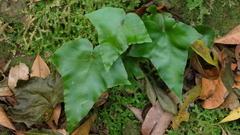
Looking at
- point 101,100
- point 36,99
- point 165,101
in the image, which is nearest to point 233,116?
point 165,101

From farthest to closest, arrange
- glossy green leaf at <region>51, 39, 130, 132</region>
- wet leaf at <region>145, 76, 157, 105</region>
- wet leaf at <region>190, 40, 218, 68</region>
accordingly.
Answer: wet leaf at <region>145, 76, 157, 105</region>
wet leaf at <region>190, 40, 218, 68</region>
glossy green leaf at <region>51, 39, 130, 132</region>

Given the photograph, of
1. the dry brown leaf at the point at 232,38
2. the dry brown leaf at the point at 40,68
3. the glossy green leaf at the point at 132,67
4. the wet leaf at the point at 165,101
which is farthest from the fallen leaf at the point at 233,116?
the dry brown leaf at the point at 40,68

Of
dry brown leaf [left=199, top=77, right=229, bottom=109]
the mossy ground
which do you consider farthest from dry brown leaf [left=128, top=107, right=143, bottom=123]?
the mossy ground

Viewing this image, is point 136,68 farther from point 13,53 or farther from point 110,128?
point 13,53

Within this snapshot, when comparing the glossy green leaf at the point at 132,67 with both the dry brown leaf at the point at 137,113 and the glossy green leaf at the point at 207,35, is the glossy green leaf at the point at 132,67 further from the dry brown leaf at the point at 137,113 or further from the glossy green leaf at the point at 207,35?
the glossy green leaf at the point at 207,35

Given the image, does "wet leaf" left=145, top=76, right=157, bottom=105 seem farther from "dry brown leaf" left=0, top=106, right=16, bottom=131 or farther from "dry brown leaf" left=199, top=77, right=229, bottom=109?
"dry brown leaf" left=0, top=106, right=16, bottom=131

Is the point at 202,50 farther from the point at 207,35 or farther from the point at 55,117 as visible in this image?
the point at 55,117
